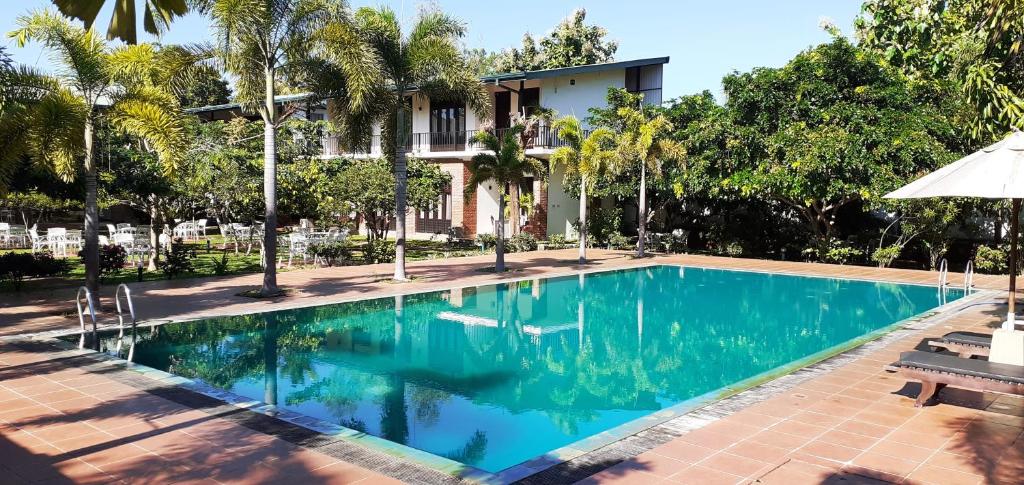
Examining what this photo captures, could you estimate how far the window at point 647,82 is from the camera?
26.0 m

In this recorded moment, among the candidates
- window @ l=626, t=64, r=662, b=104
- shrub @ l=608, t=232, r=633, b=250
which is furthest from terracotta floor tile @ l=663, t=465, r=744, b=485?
window @ l=626, t=64, r=662, b=104

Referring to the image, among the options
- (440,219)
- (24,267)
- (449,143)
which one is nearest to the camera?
(24,267)

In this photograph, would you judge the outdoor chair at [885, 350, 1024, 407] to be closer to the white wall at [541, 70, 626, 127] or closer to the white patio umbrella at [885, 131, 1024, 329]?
the white patio umbrella at [885, 131, 1024, 329]

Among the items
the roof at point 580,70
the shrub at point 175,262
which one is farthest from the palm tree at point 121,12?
the roof at point 580,70

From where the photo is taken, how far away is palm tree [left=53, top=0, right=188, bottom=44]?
2.55 m

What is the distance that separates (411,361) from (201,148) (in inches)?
486

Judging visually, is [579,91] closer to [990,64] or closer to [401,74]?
[401,74]

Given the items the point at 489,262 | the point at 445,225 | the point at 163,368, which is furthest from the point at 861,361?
the point at 445,225

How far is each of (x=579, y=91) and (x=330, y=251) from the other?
12.7m

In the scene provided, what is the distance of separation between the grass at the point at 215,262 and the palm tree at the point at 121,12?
13.5m

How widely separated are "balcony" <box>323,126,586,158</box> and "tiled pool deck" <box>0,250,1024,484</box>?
61.3 ft

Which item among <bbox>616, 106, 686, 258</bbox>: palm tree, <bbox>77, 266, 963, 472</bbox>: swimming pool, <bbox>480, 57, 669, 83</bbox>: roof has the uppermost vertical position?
<bbox>480, 57, 669, 83</bbox>: roof

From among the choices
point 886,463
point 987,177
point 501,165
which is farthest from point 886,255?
point 886,463

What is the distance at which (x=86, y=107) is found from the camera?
1075cm
